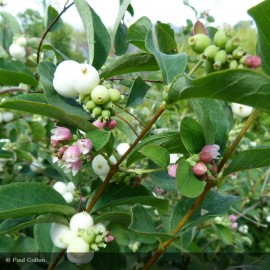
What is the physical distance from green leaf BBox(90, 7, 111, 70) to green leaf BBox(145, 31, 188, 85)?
164 mm

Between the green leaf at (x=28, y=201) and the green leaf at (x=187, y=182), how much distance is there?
273mm

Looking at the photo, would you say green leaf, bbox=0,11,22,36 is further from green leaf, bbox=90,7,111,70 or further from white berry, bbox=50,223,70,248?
white berry, bbox=50,223,70,248

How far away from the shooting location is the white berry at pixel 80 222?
812mm

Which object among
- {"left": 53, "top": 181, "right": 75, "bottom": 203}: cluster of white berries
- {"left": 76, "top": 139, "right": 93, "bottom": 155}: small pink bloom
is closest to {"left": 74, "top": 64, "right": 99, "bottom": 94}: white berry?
{"left": 76, "top": 139, "right": 93, "bottom": 155}: small pink bloom

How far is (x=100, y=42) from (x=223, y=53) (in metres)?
0.34

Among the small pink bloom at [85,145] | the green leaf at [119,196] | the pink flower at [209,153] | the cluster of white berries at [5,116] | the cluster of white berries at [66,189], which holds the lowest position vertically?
the cluster of white berries at [66,189]

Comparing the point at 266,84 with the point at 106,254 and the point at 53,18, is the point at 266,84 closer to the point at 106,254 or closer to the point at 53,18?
the point at 106,254

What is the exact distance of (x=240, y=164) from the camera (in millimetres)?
809

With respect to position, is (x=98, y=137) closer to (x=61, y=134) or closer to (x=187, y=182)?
(x=61, y=134)

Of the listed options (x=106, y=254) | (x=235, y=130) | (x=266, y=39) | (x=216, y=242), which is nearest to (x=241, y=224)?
(x=216, y=242)

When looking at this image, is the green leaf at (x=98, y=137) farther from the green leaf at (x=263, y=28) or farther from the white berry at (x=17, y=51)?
the white berry at (x=17, y=51)

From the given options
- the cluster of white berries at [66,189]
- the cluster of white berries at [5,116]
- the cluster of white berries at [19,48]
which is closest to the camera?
the cluster of white berries at [66,189]

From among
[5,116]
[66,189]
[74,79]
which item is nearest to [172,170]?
[74,79]

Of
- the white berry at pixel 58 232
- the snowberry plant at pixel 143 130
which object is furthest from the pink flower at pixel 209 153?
the white berry at pixel 58 232
